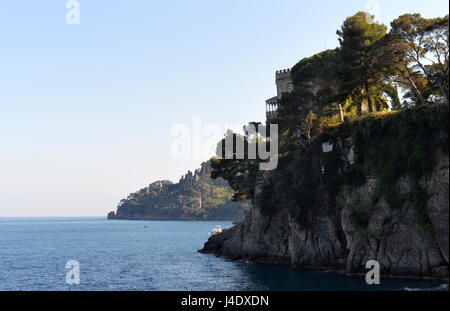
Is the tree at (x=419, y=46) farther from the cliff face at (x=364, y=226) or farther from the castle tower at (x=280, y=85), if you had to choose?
the castle tower at (x=280, y=85)

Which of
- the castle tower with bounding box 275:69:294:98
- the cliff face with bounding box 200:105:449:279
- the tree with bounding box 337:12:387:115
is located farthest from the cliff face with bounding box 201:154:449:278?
the castle tower with bounding box 275:69:294:98

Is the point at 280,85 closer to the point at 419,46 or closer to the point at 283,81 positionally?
the point at 283,81

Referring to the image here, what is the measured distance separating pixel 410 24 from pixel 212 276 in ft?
96.2

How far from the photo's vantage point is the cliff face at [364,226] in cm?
3038

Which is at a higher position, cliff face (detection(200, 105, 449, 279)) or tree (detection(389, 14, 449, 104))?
tree (detection(389, 14, 449, 104))

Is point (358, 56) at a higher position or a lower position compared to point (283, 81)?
lower

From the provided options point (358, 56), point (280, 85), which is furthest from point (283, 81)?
point (358, 56)

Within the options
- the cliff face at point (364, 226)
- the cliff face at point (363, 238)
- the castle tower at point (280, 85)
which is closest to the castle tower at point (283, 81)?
the castle tower at point (280, 85)

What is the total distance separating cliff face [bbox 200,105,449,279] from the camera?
30.4m

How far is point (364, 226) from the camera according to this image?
1406 inches

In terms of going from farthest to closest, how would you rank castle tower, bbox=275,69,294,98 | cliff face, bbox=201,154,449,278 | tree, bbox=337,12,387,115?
castle tower, bbox=275,69,294,98, tree, bbox=337,12,387,115, cliff face, bbox=201,154,449,278

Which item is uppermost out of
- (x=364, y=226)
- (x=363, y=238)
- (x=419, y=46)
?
(x=419, y=46)

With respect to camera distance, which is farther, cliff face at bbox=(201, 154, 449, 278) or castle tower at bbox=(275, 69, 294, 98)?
castle tower at bbox=(275, 69, 294, 98)

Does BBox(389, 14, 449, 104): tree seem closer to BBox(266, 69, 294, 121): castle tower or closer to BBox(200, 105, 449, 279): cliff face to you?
BBox(200, 105, 449, 279): cliff face
